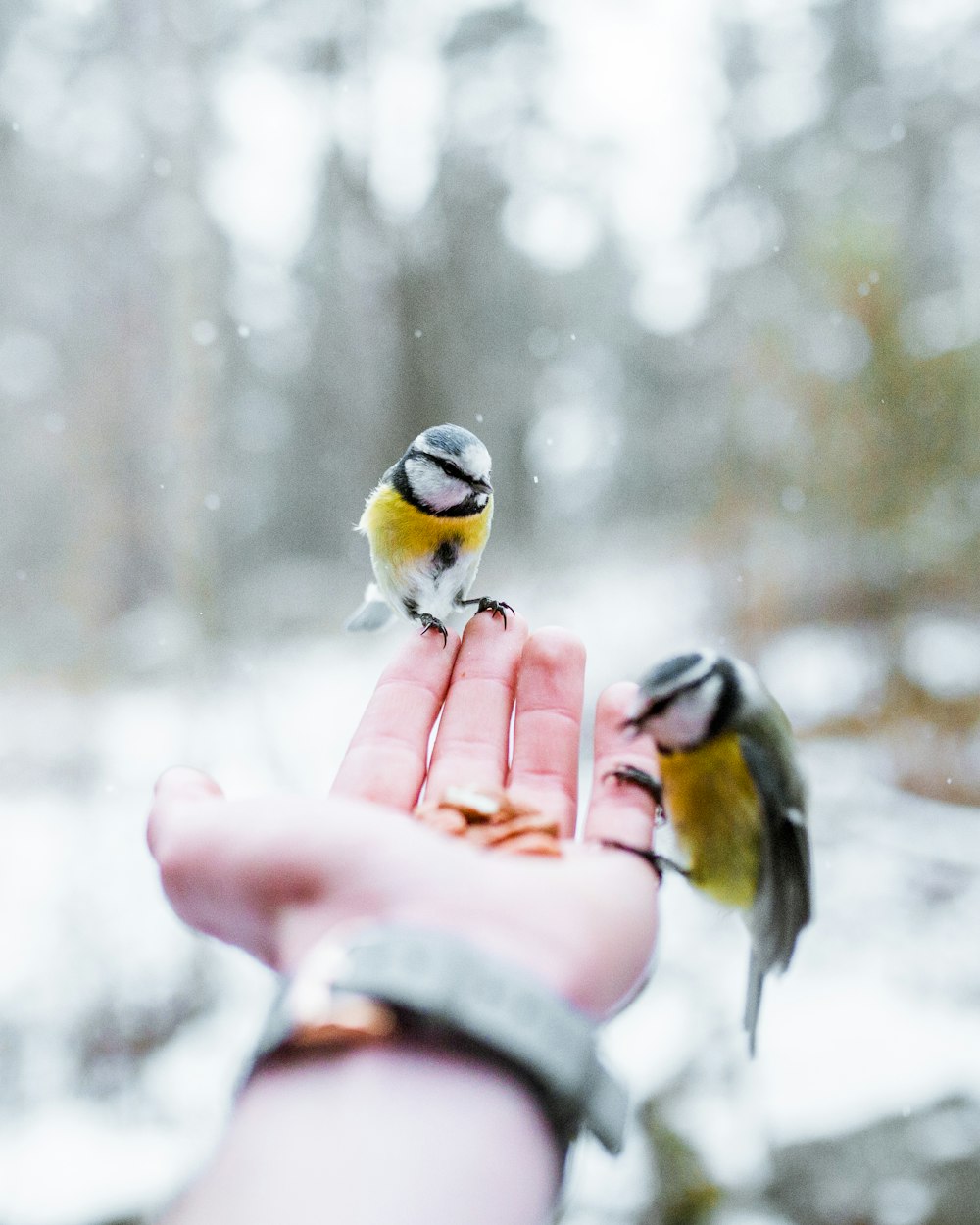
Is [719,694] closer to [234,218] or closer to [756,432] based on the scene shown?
[234,218]

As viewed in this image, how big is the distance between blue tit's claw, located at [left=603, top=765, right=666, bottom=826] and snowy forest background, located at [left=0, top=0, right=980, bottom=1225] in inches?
19.5

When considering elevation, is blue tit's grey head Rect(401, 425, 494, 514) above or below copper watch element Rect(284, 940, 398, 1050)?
above

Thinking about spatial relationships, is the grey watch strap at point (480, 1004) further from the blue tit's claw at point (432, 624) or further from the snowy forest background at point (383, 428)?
the snowy forest background at point (383, 428)

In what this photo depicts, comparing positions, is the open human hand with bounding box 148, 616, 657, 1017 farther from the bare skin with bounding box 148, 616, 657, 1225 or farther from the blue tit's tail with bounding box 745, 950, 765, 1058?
the blue tit's tail with bounding box 745, 950, 765, 1058

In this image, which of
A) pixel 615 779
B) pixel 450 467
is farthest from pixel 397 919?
pixel 450 467

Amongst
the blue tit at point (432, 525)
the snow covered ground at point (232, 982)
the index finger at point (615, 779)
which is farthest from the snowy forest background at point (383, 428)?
the index finger at point (615, 779)

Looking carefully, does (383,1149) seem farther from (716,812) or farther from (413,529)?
(413,529)

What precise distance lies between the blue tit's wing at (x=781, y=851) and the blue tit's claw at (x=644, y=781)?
89mm

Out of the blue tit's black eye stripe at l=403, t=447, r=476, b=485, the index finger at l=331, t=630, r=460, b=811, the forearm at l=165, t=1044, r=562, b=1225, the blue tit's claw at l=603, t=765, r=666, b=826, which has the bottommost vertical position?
the forearm at l=165, t=1044, r=562, b=1225

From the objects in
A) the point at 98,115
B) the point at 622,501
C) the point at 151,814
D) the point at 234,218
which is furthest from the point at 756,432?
the point at 151,814

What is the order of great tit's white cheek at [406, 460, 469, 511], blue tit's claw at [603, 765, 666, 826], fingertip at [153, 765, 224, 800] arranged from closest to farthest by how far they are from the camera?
1. fingertip at [153, 765, 224, 800]
2. blue tit's claw at [603, 765, 666, 826]
3. great tit's white cheek at [406, 460, 469, 511]

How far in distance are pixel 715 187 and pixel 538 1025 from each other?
1789mm

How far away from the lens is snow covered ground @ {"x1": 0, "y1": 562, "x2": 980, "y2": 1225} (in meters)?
1.54

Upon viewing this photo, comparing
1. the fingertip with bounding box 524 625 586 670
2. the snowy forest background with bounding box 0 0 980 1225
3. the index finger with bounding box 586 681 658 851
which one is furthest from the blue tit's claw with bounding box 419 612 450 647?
the snowy forest background with bounding box 0 0 980 1225
